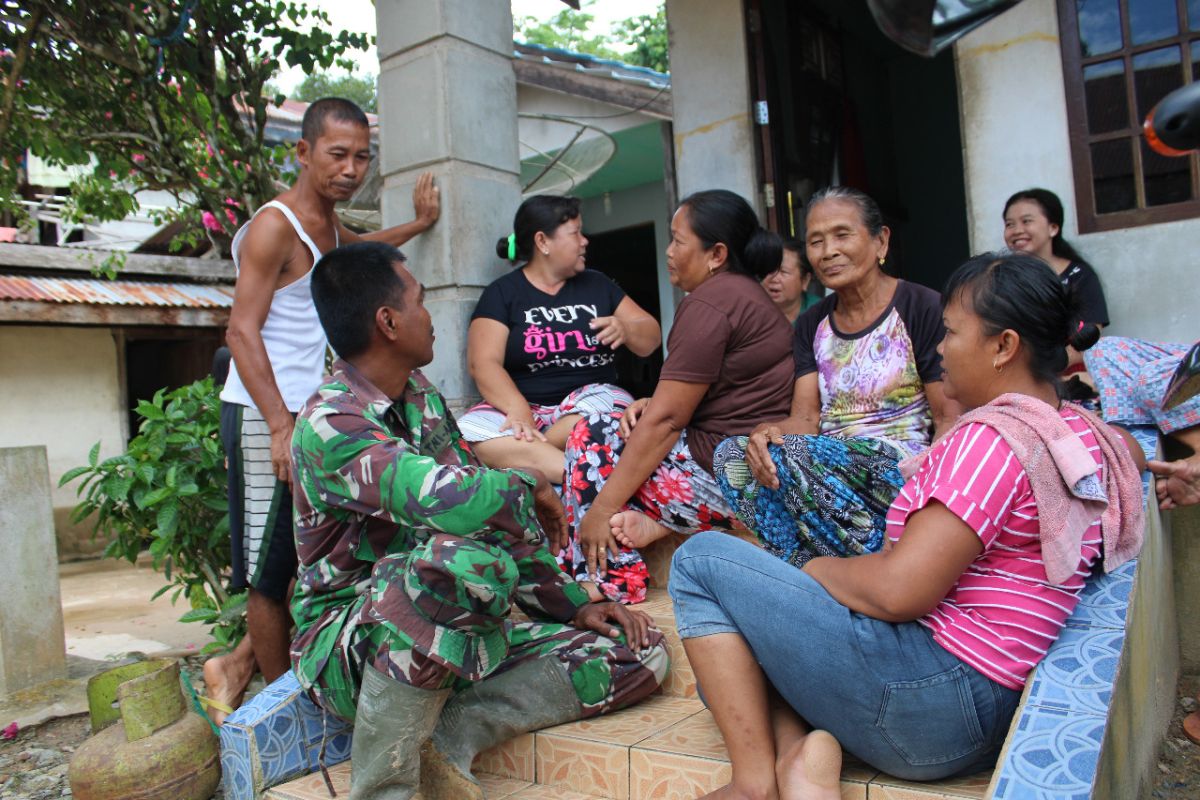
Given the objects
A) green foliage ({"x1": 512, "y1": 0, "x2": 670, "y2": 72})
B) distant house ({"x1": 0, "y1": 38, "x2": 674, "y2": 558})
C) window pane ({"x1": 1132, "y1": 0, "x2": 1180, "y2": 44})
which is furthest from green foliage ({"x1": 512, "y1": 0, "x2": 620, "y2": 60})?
window pane ({"x1": 1132, "y1": 0, "x2": 1180, "y2": 44})

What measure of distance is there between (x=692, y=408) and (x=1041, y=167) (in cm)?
243

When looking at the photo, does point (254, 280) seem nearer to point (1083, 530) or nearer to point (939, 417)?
point (939, 417)

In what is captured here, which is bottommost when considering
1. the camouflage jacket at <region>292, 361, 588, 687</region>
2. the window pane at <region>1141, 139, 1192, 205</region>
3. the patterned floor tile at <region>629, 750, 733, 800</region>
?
the patterned floor tile at <region>629, 750, 733, 800</region>

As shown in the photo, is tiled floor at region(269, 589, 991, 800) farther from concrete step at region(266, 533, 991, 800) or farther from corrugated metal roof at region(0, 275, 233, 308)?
corrugated metal roof at region(0, 275, 233, 308)

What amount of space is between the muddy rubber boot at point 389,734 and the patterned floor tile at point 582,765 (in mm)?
432

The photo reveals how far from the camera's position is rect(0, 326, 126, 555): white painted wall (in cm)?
982

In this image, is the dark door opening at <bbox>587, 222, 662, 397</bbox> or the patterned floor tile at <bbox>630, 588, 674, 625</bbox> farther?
the dark door opening at <bbox>587, 222, 662, 397</bbox>

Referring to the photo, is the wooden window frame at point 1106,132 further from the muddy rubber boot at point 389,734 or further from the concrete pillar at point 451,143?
the muddy rubber boot at point 389,734

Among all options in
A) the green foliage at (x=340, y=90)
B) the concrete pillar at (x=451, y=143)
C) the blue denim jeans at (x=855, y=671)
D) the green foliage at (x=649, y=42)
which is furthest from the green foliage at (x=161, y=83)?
the green foliage at (x=340, y=90)

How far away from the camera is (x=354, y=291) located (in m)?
2.46

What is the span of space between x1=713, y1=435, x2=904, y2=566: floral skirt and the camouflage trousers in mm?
533

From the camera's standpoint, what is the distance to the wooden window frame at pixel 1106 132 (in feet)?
13.5

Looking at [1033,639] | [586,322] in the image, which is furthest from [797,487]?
[586,322]

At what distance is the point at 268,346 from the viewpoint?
3.24 meters
